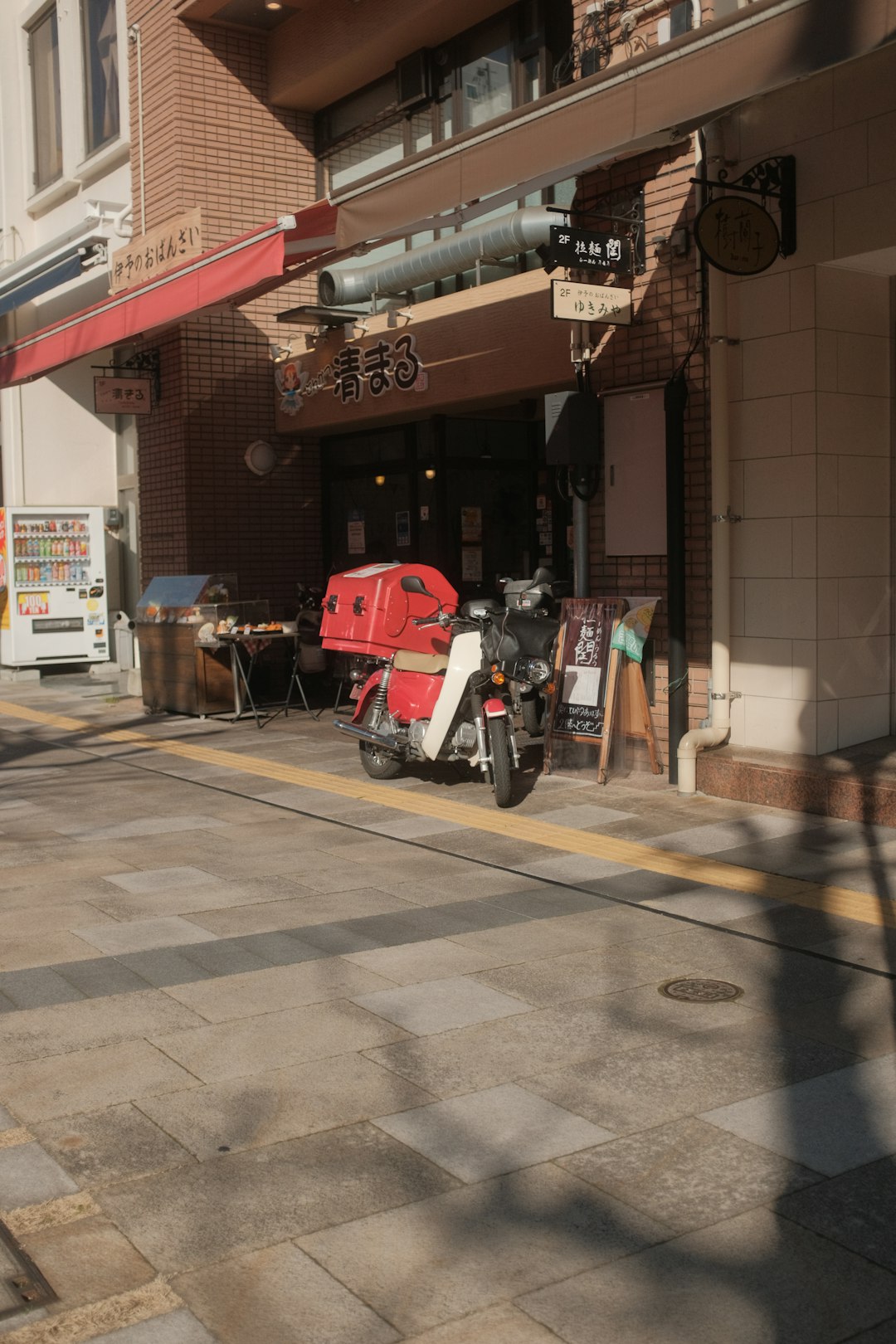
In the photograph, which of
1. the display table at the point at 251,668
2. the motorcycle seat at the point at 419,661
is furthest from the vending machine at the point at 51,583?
the motorcycle seat at the point at 419,661

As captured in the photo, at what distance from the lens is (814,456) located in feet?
27.6

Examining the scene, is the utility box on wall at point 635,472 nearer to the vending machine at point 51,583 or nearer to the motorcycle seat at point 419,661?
the motorcycle seat at point 419,661

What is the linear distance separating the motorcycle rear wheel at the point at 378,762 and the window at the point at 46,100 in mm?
11716

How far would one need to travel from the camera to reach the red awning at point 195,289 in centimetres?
970

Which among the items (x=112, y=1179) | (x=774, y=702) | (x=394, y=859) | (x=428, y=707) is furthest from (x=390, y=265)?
(x=112, y=1179)

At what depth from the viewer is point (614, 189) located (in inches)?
377

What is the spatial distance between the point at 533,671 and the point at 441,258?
4679mm

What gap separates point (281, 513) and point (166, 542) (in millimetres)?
1290

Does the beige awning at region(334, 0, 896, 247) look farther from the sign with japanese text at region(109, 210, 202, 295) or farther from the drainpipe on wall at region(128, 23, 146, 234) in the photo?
the drainpipe on wall at region(128, 23, 146, 234)

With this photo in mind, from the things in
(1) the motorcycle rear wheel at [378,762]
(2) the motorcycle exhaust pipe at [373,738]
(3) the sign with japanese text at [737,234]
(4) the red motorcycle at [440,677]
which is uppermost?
(3) the sign with japanese text at [737,234]

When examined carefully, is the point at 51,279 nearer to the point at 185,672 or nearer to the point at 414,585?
the point at 185,672

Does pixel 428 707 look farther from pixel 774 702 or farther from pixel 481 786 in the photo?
pixel 774 702

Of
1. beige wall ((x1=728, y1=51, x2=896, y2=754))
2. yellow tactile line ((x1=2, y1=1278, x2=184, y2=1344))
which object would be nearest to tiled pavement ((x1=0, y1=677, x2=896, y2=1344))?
yellow tactile line ((x1=2, y1=1278, x2=184, y2=1344))

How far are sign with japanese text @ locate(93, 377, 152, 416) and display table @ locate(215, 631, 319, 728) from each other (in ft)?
10.4
